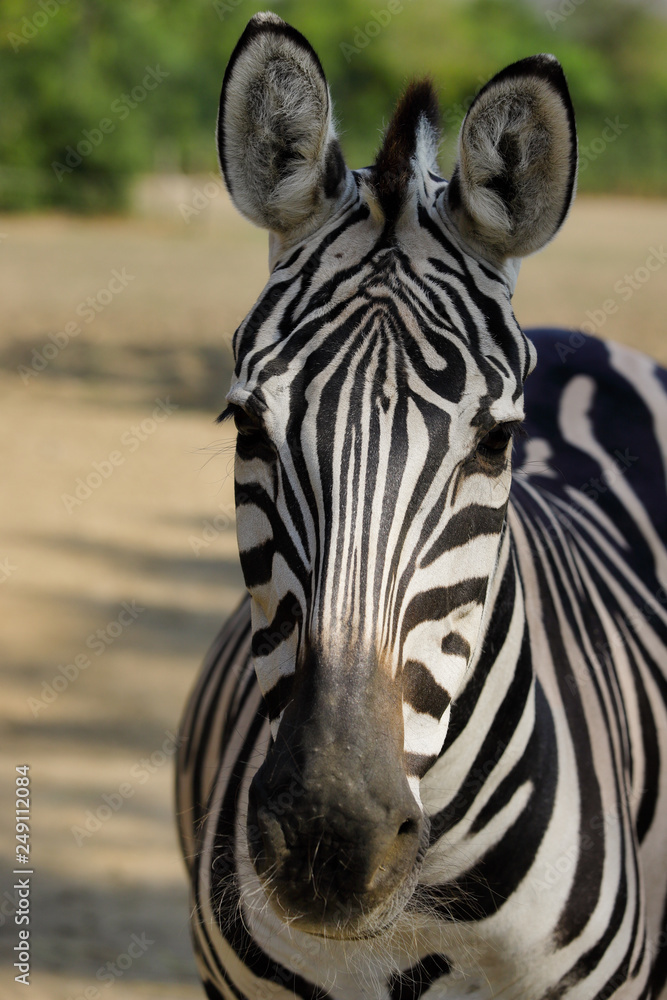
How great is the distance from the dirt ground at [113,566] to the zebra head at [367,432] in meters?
0.46

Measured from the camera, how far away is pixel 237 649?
3.41m

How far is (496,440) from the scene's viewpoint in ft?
6.38

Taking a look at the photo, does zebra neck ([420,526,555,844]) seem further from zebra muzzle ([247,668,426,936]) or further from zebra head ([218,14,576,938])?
zebra muzzle ([247,668,426,936])
